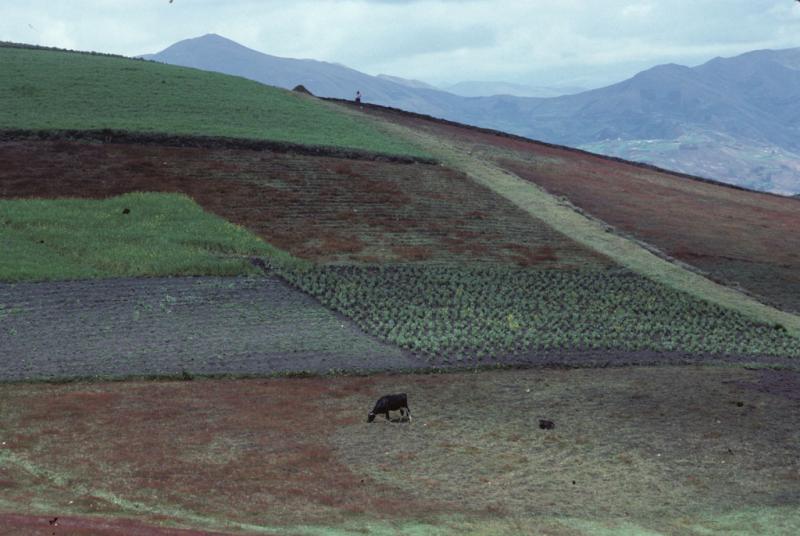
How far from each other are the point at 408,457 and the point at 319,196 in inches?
1401

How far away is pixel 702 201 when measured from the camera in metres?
76.9

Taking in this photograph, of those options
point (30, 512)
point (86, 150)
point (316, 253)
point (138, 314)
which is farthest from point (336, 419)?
point (86, 150)

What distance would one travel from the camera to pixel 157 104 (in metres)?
78.2

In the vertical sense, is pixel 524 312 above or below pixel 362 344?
above

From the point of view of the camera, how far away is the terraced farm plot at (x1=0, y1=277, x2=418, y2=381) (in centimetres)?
3231

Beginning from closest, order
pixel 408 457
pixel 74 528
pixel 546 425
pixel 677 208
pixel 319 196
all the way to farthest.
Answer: pixel 74 528 → pixel 408 457 → pixel 546 425 → pixel 319 196 → pixel 677 208

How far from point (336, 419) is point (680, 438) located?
9261 millimetres

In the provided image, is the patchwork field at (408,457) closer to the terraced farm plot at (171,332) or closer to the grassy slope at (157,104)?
the terraced farm plot at (171,332)

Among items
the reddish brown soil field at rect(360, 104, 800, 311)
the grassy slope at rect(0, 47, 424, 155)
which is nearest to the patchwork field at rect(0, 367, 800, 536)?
the reddish brown soil field at rect(360, 104, 800, 311)

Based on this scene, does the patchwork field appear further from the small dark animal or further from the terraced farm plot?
the terraced farm plot

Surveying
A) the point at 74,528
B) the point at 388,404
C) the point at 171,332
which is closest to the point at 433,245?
the point at 171,332

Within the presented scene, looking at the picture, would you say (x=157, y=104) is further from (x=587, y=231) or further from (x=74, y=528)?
(x=74, y=528)

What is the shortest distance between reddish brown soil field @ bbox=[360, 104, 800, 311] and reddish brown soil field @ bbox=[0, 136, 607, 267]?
7424 mm

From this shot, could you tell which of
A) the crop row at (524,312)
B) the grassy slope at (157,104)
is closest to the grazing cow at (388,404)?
the crop row at (524,312)
